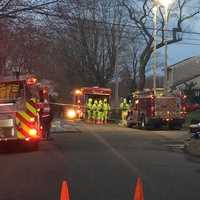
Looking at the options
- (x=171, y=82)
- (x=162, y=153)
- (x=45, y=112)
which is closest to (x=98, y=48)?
(x=171, y=82)

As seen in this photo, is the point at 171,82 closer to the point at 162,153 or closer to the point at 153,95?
the point at 153,95

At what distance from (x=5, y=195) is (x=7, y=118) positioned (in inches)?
311

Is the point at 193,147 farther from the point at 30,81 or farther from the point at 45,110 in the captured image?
the point at 45,110

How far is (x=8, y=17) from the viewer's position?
2072cm

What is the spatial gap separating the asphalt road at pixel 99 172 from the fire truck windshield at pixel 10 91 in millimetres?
1956

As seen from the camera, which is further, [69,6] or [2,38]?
[2,38]

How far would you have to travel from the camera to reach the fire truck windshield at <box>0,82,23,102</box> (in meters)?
20.3

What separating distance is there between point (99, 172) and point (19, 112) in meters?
5.50

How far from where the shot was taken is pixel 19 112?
19.1m

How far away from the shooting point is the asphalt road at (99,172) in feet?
37.2

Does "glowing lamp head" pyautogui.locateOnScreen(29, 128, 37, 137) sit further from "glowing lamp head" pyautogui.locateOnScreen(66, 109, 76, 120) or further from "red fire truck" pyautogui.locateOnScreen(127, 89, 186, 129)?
"glowing lamp head" pyautogui.locateOnScreen(66, 109, 76, 120)

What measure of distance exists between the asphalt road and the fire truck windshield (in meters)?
1.96

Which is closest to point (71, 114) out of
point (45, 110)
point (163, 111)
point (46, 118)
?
point (163, 111)

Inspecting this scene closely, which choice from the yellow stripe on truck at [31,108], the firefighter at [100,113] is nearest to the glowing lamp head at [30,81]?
the yellow stripe on truck at [31,108]
